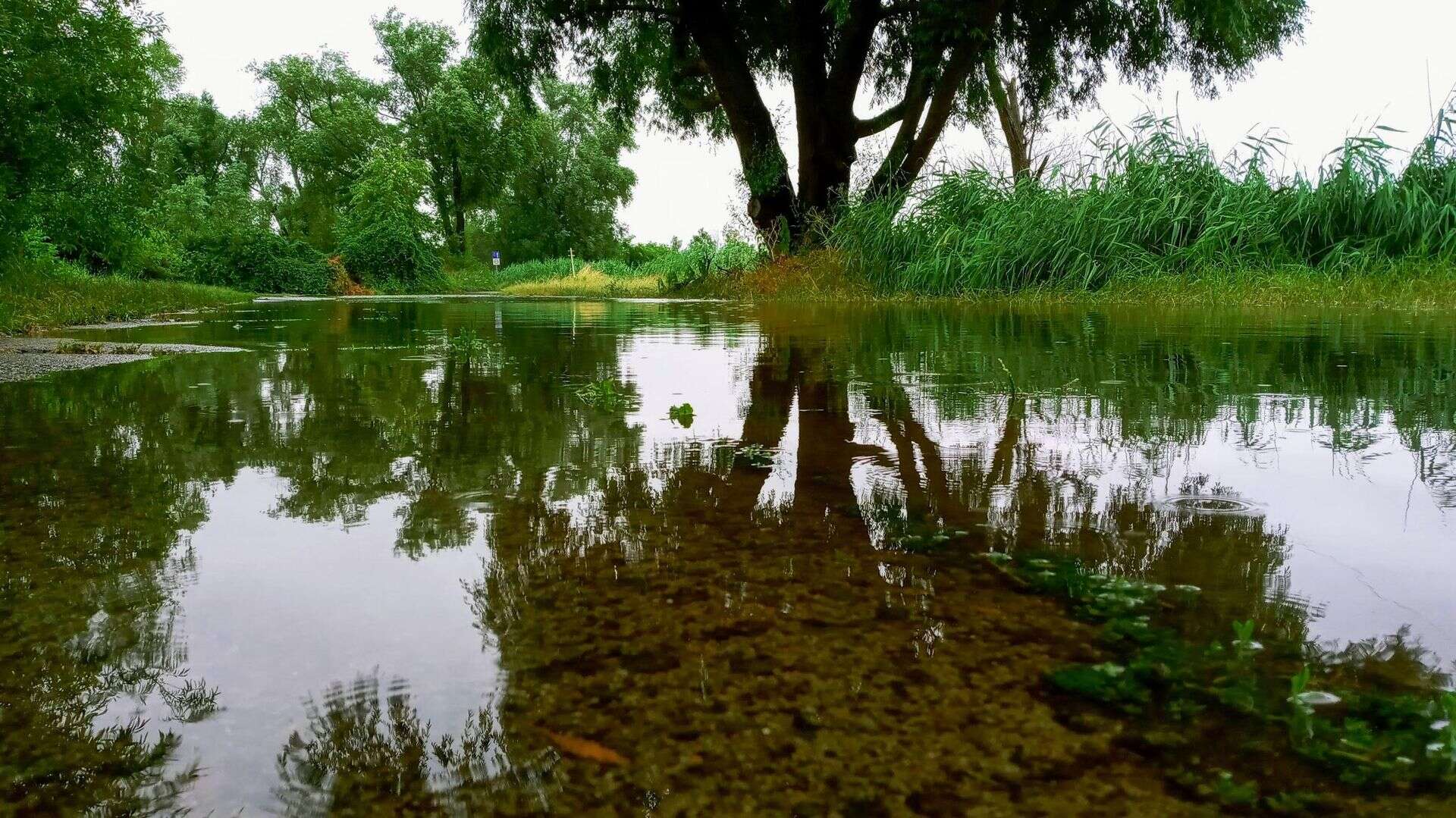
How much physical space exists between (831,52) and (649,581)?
15840 millimetres

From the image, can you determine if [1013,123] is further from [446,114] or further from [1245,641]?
[446,114]

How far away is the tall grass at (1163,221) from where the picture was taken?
9.59 metres

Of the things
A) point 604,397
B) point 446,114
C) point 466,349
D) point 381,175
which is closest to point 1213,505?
point 604,397

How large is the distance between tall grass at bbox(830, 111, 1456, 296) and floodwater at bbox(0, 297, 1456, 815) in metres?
7.28

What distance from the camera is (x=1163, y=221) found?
10.5m

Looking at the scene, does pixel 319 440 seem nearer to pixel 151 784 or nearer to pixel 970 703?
pixel 151 784

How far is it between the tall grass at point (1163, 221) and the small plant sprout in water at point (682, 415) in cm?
809

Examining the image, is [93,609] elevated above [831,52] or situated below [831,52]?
below

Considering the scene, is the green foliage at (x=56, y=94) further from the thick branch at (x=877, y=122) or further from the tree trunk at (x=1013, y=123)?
the tree trunk at (x=1013, y=123)

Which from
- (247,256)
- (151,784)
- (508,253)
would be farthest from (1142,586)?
(508,253)

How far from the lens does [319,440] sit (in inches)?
Result: 105

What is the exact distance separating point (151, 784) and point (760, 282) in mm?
14114

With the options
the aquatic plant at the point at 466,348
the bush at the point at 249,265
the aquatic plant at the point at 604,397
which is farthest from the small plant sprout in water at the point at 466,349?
the bush at the point at 249,265

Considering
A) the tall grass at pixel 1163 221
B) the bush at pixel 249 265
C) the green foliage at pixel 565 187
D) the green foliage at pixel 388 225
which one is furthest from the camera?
the green foliage at pixel 565 187
